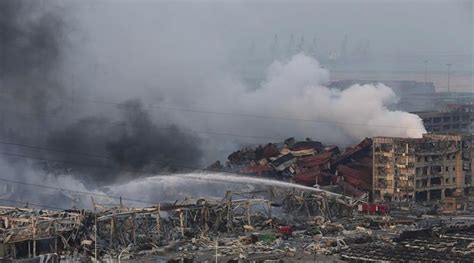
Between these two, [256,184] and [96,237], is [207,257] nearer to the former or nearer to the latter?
[96,237]

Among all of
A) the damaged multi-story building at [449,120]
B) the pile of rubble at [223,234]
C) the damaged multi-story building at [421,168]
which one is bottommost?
the pile of rubble at [223,234]

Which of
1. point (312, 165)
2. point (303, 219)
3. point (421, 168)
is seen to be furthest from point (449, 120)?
point (303, 219)

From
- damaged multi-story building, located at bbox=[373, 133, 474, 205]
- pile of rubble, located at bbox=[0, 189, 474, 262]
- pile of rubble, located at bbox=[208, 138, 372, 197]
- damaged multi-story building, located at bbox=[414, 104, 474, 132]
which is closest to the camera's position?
pile of rubble, located at bbox=[0, 189, 474, 262]

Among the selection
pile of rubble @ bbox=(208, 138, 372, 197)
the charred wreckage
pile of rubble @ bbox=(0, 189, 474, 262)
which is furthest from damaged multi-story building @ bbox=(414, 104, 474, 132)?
pile of rubble @ bbox=(0, 189, 474, 262)

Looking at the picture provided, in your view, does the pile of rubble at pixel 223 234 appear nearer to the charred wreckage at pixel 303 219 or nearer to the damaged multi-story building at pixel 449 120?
the charred wreckage at pixel 303 219

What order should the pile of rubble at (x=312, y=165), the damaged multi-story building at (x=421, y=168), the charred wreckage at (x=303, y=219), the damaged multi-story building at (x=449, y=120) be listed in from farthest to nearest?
the damaged multi-story building at (x=449, y=120) → the pile of rubble at (x=312, y=165) → the damaged multi-story building at (x=421, y=168) → the charred wreckage at (x=303, y=219)

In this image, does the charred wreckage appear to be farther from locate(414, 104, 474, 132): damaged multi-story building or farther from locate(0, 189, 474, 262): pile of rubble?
locate(414, 104, 474, 132): damaged multi-story building

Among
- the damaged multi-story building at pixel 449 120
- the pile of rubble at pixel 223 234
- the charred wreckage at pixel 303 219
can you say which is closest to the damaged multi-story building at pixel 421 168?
the charred wreckage at pixel 303 219
